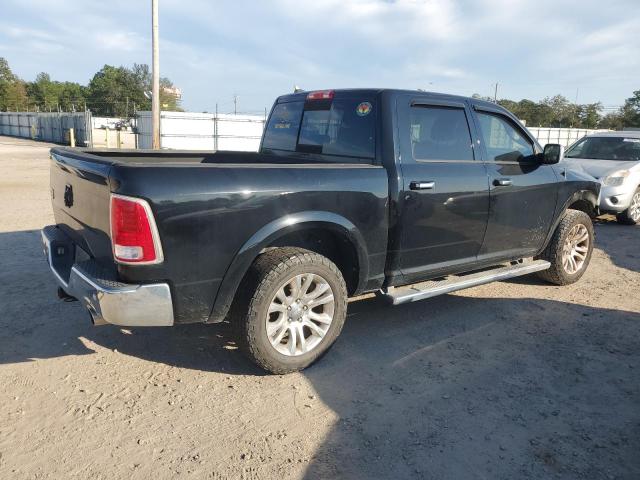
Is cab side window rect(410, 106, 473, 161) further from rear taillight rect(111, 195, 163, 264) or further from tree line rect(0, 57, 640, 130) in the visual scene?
tree line rect(0, 57, 640, 130)

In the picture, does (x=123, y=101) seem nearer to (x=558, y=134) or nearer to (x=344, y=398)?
(x=558, y=134)

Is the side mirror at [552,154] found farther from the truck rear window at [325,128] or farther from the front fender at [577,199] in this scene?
the truck rear window at [325,128]

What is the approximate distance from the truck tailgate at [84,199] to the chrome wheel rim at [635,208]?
914 centimetres

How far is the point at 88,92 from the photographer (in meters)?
98.1

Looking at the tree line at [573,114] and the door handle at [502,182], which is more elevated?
the tree line at [573,114]

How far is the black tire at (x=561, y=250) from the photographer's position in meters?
5.34

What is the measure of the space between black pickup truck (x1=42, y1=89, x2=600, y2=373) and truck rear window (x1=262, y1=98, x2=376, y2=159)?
0.04 ft

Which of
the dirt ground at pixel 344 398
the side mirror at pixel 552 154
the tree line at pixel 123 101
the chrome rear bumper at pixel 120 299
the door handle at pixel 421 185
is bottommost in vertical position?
the dirt ground at pixel 344 398

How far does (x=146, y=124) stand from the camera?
30.0 metres

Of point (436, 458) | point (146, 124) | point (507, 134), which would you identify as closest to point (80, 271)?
point (436, 458)

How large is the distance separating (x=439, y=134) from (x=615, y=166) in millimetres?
6561

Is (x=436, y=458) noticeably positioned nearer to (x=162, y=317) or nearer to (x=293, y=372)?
(x=293, y=372)

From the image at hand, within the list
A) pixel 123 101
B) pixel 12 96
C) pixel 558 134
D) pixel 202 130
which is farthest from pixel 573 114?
pixel 12 96

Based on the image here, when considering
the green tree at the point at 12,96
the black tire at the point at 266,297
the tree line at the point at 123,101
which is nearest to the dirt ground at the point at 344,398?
the black tire at the point at 266,297
